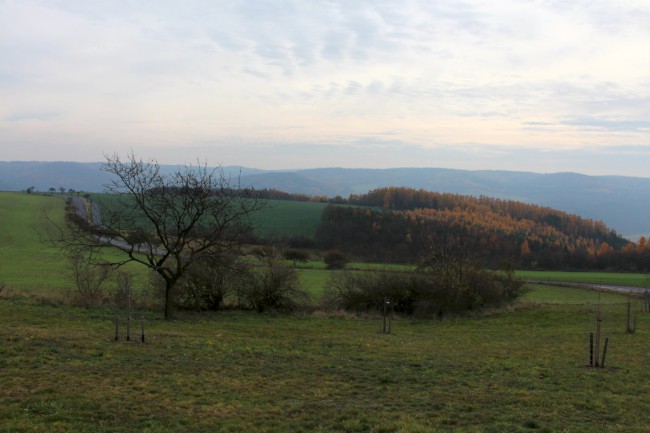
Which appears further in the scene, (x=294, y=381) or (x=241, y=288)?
(x=241, y=288)

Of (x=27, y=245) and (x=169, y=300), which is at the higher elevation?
(x=169, y=300)

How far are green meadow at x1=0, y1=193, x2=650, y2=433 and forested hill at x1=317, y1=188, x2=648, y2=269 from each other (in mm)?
50898

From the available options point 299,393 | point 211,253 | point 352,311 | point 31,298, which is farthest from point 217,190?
point 299,393

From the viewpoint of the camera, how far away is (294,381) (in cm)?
1165

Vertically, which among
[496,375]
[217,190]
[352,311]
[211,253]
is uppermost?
[217,190]

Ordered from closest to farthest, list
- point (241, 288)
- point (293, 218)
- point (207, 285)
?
1. point (207, 285)
2. point (241, 288)
3. point (293, 218)

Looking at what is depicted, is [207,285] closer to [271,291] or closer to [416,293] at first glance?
[271,291]

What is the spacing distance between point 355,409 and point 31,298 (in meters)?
20.0

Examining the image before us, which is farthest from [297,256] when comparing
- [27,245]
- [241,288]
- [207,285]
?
[207,285]

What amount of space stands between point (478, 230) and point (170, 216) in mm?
83389

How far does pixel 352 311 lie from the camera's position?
31250 millimetres

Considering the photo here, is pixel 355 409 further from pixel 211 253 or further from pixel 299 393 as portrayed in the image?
pixel 211 253

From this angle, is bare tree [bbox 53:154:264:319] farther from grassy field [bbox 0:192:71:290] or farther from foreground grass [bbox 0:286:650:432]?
grassy field [bbox 0:192:71:290]

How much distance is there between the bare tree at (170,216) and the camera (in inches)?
856
